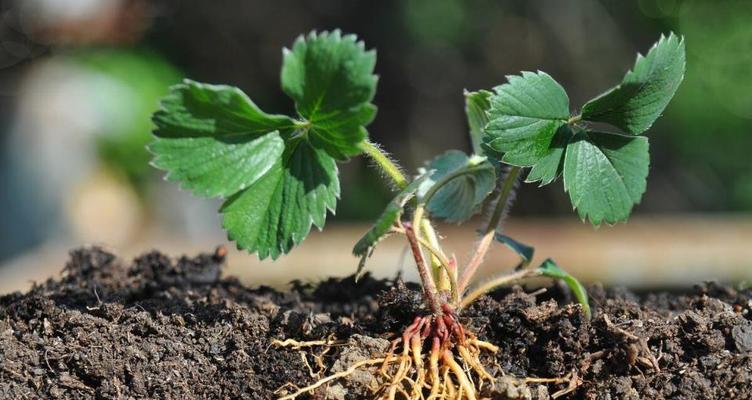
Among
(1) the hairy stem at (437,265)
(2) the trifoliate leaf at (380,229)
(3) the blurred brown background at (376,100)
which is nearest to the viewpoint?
(2) the trifoliate leaf at (380,229)

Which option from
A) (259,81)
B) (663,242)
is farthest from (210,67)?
(663,242)

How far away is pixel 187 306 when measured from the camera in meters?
0.92

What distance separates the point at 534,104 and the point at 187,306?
0.40 m

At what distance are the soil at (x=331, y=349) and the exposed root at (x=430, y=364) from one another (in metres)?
0.01

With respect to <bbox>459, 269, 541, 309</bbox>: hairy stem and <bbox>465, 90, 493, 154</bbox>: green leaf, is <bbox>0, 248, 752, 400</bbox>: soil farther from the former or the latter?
<bbox>465, 90, 493, 154</bbox>: green leaf

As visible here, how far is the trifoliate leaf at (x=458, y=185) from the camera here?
91cm

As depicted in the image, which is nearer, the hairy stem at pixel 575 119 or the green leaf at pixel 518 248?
the hairy stem at pixel 575 119

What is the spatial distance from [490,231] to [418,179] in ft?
0.39

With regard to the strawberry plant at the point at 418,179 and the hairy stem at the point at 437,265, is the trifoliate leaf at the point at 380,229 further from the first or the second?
the hairy stem at the point at 437,265

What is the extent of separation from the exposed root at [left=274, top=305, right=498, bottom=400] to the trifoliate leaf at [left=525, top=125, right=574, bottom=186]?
0.15m

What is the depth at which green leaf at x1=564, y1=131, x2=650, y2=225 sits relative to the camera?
0.84 m

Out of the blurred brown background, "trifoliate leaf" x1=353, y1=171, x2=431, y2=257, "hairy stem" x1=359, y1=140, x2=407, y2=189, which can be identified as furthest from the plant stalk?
the blurred brown background

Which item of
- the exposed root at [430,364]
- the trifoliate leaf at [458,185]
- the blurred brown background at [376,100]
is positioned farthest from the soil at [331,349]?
the blurred brown background at [376,100]

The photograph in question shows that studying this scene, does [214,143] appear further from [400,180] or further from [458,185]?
[458,185]
